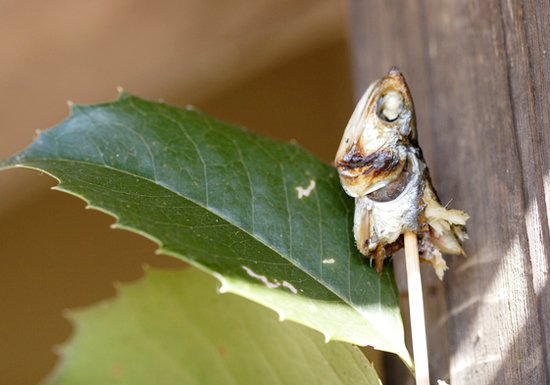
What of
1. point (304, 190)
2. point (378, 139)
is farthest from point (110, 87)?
point (378, 139)

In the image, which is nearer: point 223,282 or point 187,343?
point 223,282

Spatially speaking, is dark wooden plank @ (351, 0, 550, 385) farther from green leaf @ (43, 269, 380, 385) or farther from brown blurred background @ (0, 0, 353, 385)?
brown blurred background @ (0, 0, 353, 385)

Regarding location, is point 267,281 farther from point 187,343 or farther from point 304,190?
point 187,343

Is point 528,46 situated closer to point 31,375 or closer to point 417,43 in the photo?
point 417,43

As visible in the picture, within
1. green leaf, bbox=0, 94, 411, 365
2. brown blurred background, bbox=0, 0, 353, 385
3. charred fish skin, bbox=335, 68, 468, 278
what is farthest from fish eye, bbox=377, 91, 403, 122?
brown blurred background, bbox=0, 0, 353, 385

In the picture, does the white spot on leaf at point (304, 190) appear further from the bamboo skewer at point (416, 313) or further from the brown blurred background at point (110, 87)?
the brown blurred background at point (110, 87)

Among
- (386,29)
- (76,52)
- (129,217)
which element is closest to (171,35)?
(76,52)

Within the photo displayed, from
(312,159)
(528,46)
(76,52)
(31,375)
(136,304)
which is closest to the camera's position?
(528,46)
